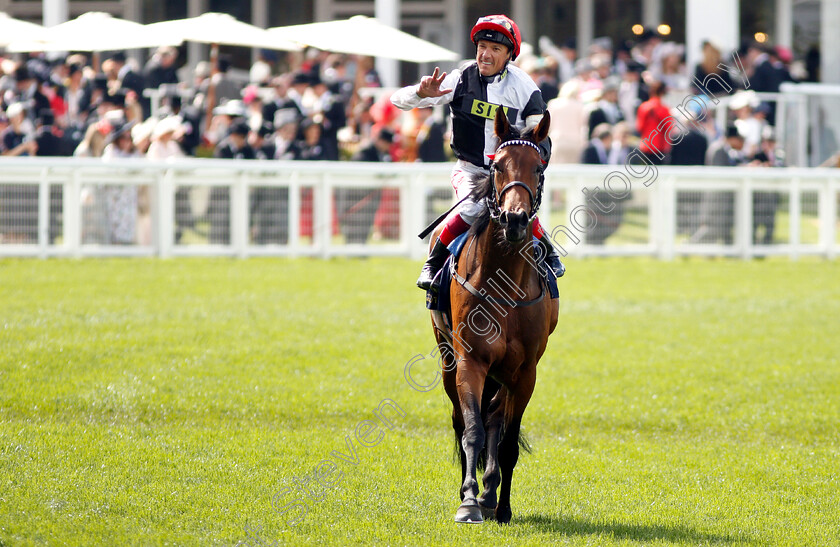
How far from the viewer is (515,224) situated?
4.62 m

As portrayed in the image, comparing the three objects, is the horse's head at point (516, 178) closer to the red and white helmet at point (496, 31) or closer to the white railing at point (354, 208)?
the red and white helmet at point (496, 31)

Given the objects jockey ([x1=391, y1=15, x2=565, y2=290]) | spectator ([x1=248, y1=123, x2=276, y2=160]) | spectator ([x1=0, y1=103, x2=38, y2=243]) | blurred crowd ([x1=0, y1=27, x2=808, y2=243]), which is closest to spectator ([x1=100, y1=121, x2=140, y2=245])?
blurred crowd ([x1=0, y1=27, x2=808, y2=243])

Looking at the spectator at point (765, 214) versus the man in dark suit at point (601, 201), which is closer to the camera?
the man in dark suit at point (601, 201)

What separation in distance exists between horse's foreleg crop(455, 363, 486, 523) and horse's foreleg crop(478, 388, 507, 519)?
0.11m

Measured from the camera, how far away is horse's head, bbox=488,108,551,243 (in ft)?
15.2

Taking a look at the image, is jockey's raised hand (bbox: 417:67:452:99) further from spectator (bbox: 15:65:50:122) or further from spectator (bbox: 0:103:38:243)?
spectator (bbox: 15:65:50:122)

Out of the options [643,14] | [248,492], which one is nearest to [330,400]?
[248,492]

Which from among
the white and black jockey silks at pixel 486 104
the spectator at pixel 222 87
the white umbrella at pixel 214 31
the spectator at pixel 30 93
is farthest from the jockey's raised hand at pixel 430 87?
the spectator at pixel 222 87

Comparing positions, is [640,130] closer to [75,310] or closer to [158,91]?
[158,91]

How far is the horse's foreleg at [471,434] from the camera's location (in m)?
4.96

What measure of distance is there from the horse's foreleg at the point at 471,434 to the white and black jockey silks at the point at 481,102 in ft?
3.85

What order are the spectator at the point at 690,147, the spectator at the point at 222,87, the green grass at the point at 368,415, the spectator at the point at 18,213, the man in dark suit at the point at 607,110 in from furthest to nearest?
the spectator at the point at 222,87 < the man in dark suit at the point at 607,110 < the spectator at the point at 690,147 < the spectator at the point at 18,213 < the green grass at the point at 368,415

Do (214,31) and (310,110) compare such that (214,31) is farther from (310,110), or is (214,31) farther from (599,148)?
(599,148)

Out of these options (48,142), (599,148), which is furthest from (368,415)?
(48,142)
